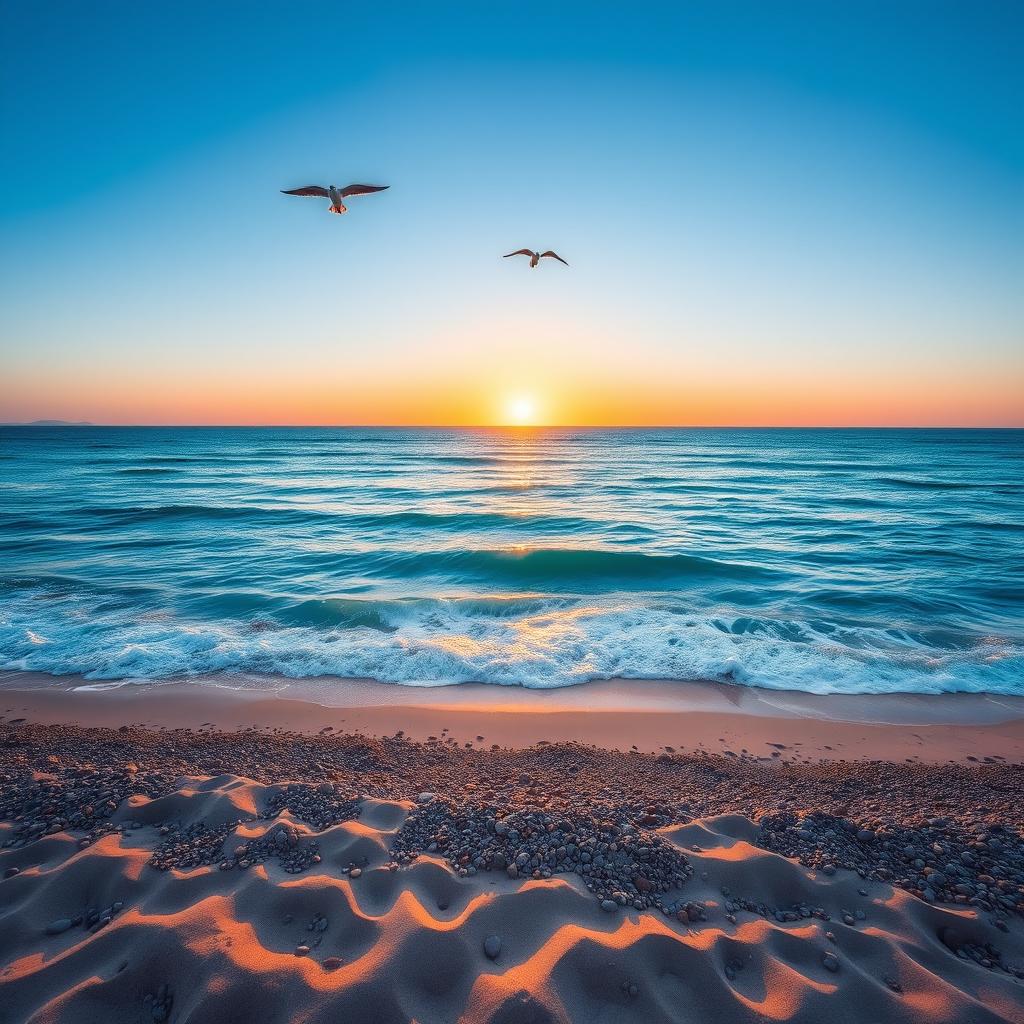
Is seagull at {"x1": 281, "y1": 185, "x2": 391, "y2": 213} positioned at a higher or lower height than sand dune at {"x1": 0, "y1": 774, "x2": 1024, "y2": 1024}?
higher

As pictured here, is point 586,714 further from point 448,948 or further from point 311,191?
point 311,191

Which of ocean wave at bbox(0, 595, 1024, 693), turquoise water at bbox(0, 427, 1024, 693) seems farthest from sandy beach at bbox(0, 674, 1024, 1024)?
turquoise water at bbox(0, 427, 1024, 693)

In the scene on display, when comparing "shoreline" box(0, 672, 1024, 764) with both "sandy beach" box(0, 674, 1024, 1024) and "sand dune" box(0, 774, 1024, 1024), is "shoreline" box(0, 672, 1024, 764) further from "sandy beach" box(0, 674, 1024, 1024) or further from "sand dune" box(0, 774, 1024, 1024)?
"sand dune" box(0, 774, 1024, 1024)

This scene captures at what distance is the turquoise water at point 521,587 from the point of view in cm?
851

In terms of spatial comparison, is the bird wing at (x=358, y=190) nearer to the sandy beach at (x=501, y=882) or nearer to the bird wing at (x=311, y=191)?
the bird wing at (x=311, y=191)

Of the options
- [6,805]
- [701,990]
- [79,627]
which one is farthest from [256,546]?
[701,990]

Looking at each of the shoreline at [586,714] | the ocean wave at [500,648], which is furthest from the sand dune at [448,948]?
the ocean wave at [500,648]

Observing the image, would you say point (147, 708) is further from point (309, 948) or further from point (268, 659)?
point (309, 948)

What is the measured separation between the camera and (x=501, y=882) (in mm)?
3342

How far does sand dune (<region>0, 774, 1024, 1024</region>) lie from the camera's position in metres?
2.59

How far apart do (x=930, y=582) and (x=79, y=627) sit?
21317 mm

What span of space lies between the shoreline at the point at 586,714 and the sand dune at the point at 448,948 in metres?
2.70

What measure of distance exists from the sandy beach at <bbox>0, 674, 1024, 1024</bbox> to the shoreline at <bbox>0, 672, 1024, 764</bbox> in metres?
0.37

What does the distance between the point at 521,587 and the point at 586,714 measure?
6.85 m
